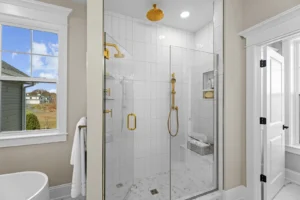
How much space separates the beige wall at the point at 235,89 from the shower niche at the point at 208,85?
0.17 metres

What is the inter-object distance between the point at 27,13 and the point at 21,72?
0.71 m

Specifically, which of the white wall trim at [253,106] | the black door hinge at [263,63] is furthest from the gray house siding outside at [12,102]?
the black door hinge at [263,63]

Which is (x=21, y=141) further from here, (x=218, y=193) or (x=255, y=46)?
(x=255, y=46)

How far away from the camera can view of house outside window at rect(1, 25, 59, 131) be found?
5.89ft

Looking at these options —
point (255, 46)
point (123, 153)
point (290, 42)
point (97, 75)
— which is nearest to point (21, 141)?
point (123, 153)

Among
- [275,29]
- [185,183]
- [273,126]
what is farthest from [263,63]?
[185,183]

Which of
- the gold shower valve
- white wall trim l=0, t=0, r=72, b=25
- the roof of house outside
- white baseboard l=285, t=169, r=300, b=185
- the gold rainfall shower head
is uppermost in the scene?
the gold rainfall shower head

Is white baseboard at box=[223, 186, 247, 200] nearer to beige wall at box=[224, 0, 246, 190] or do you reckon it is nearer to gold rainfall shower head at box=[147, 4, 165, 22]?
beige wall at box=[224, 0, 246, 190]

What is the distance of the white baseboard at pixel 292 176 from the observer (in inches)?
93.4

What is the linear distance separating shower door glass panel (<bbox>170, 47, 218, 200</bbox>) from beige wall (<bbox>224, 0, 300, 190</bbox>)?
151mm

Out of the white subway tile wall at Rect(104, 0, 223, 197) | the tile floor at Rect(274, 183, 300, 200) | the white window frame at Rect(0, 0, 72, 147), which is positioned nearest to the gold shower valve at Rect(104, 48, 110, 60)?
the white subway tile wall at Rect(104, 0, 223, 197)

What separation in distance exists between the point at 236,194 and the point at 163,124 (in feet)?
4.35

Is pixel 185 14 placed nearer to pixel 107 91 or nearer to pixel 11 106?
pixel 107 91

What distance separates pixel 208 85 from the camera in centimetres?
210
